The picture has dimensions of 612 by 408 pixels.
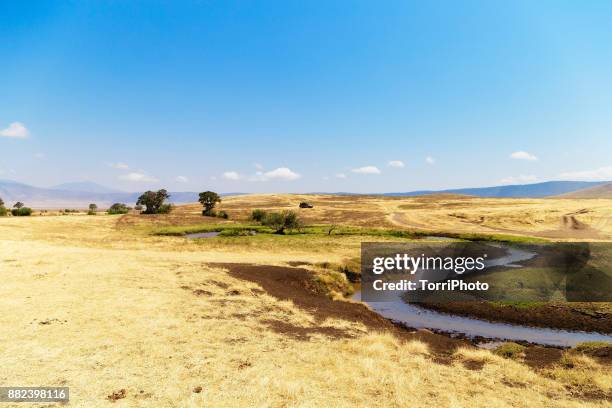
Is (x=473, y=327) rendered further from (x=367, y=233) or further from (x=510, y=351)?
(x=367, y=233)

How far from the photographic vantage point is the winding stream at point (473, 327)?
86.6 ft

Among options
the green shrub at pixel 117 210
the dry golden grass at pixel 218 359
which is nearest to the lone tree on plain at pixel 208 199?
the green shrub at pixel 117 210

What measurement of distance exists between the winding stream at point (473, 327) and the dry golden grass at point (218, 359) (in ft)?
31.6

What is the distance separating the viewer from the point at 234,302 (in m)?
25.0

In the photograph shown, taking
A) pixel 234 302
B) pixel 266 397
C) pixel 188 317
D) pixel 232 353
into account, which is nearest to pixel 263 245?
pixel 234 302

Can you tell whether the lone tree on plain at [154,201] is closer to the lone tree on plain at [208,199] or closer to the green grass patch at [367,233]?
the lone tree on plain at [208,199]

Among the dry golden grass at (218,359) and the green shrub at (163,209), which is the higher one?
the green shrub at (163,209)

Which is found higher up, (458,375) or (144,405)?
(144,405)

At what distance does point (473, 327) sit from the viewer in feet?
95.3

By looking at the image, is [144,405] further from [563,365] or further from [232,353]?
[563,365]

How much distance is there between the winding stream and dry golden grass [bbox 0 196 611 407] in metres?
9.63

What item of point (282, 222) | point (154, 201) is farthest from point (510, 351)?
point (154, 201)

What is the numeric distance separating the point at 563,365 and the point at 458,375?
23.1 feet

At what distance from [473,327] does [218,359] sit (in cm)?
2318
